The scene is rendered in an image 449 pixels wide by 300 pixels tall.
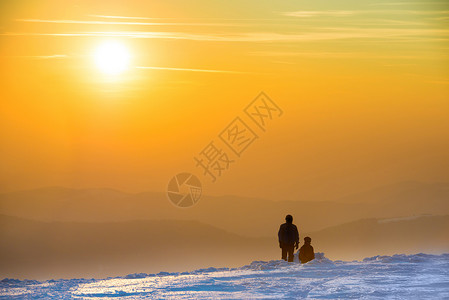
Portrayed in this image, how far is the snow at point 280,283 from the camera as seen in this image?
15.7 m

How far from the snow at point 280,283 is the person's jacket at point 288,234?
1.05 metres

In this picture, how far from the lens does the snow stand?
51.4 feet

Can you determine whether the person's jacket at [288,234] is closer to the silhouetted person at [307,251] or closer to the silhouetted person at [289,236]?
the silhouetted person at [289,236]

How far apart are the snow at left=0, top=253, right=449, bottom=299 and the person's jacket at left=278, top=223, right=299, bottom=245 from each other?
1.05 m

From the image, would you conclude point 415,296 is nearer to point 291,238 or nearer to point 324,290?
point 324,290

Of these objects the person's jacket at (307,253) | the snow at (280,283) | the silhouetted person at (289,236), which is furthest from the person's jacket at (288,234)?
the snow at (280,283)

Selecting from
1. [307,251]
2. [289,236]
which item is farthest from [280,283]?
[289,236]

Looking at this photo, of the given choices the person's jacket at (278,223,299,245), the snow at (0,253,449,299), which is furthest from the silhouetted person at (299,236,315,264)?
the person's jacket at (278,223,299,245)

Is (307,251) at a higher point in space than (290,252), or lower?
lower

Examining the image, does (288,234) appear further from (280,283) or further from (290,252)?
(280,283)

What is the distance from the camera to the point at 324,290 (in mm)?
15906

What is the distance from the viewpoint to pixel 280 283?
1688cm

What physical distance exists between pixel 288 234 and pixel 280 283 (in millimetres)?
4282

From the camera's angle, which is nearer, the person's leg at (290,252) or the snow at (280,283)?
the snow at (280,283)
